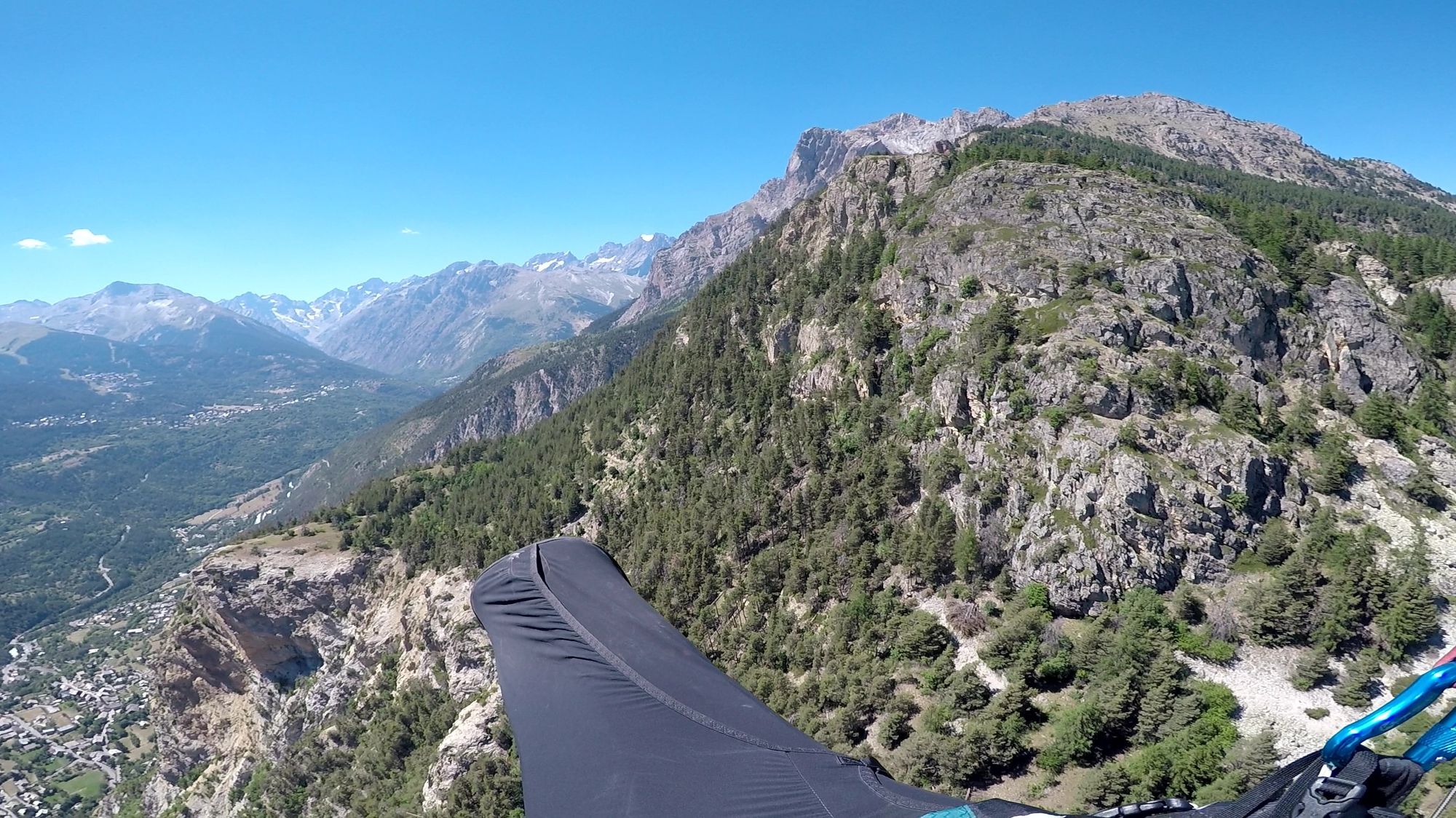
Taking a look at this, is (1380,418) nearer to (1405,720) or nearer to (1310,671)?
(1310,671)

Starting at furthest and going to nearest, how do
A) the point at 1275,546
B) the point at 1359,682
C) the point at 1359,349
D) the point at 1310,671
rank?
the point at 1359,349 < the point at 1275,546 < the point at 1310,671 < the point at 1359,682

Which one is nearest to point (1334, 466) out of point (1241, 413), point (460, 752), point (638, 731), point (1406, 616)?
point (1241, 413)

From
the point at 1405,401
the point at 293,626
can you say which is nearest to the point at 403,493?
the point at 293,626

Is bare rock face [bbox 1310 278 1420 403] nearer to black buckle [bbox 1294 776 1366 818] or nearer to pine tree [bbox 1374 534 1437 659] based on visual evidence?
pine tree [bbox 1374 534 1437 659]

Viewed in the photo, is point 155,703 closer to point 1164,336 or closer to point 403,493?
point 403,493

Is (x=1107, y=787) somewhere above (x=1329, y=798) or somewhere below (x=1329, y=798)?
below

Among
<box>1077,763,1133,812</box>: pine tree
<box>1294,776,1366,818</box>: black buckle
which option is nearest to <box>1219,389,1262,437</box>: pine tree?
<box>1077,763,1133,812</box>: pine tree
